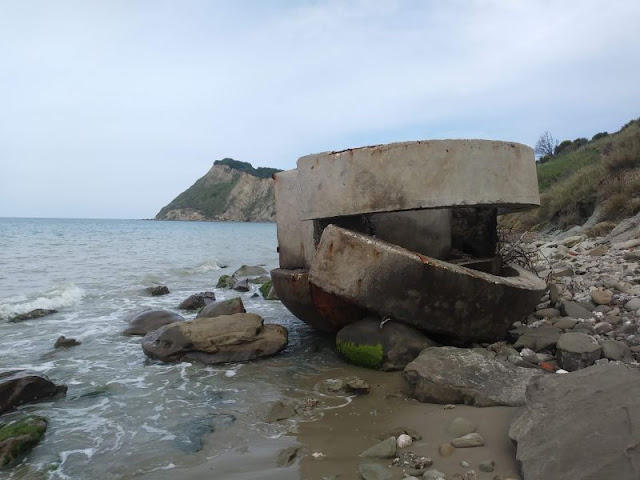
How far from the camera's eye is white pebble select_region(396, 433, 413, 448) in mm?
2742

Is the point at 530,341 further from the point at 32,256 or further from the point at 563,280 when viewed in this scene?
the point at 32,256

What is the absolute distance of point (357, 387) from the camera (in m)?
3.71

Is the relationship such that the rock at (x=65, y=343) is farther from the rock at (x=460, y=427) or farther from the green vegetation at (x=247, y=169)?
the green vegetation at (x=247, y=169)

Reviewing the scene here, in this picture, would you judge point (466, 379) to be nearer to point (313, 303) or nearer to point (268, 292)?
point (313, 303)

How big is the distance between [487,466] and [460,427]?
0.46m

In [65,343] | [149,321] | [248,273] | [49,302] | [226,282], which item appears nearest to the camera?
[65,343]

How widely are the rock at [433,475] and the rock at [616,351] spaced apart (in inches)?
79.4

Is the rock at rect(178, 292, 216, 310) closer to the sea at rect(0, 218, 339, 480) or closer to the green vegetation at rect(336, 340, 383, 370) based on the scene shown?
the sea at rect(0, 218, 339, 480)

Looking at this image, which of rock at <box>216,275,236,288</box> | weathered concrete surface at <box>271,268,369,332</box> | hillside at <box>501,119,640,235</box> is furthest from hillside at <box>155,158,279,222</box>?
weathered concrete surface at <box>271,268,369,332</box>

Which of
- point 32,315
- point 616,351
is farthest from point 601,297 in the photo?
point 32,315

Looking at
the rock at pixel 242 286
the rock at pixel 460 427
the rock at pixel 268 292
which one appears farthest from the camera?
the rock at pixel 242 286

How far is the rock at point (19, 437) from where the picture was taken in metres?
2.95

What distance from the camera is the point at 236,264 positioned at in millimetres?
18234

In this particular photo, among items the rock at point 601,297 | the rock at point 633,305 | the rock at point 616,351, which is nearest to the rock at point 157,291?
the rock at point 601,297
